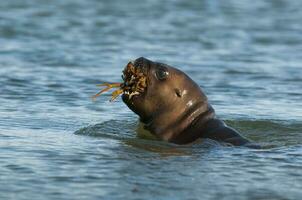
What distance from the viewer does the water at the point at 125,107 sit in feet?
25.4

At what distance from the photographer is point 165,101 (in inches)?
364

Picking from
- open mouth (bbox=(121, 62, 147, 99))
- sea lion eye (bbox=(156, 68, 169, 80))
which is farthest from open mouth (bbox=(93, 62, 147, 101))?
sea lion eye (bbox=(156, 68, 169, 80))

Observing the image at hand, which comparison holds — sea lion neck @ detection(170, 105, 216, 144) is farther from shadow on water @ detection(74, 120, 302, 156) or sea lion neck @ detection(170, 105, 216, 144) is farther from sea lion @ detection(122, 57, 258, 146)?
shadow on water @ detection(74, 120, 302, 156)

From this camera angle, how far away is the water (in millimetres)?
7746

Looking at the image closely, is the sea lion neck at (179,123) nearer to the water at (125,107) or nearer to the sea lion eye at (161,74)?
the water at (125,107)

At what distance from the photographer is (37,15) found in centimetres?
2042

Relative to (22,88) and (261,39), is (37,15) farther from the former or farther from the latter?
(22,88)

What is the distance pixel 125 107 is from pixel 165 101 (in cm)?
261

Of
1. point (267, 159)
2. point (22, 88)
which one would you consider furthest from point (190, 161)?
point (22, 88)

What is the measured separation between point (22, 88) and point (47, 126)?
103 inches

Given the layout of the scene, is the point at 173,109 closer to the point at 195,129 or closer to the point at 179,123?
the point at 179,123

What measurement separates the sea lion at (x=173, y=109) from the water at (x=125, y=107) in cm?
21

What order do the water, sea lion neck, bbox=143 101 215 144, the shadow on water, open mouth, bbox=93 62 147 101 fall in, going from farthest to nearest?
sea lion neck, bbox=143 101 215 144 → open mouth, bbox=93 62 147 101 → the shadow on water → the water

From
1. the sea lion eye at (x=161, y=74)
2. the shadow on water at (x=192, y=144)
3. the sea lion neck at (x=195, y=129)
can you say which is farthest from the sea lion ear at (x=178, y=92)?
the shadow on water at (x=192, y=144)
